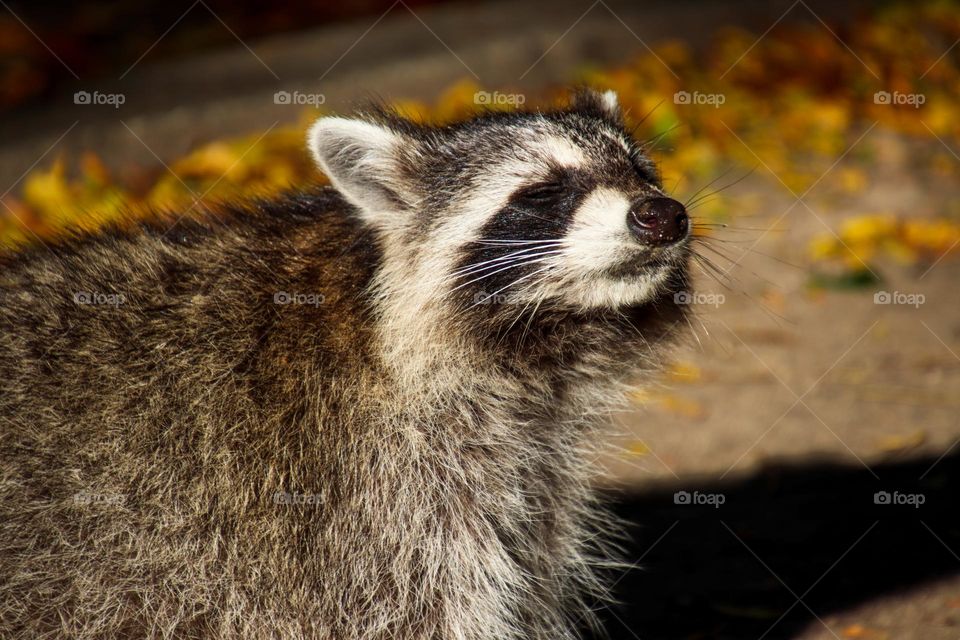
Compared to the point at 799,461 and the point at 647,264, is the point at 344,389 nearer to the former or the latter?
the point at 647,264

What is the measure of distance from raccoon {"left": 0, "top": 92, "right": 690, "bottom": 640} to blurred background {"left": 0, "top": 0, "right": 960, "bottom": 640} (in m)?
0.58

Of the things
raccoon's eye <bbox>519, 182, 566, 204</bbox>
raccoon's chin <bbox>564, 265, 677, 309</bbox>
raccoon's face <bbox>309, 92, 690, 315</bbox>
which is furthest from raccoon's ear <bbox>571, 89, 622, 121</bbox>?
raccoon's chin <bbox>564, 265, 677, 309</bbox>

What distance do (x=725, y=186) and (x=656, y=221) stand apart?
4.60 meters

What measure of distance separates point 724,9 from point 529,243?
866 centimetres

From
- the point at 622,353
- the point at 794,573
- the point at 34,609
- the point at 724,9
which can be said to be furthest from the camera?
the point at 724,9

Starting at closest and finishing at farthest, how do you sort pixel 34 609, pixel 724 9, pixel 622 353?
pixel 34 609, pixel 622 353, pixel 724 9

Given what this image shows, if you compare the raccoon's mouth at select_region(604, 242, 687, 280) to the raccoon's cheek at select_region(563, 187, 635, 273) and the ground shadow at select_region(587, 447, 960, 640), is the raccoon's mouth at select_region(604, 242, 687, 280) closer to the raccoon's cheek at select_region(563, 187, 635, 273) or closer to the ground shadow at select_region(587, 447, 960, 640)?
the raccoon's cheek at select_region(563, 187, 635, 273)

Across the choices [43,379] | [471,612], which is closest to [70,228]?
[43,379]

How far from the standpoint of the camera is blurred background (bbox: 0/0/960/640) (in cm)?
563

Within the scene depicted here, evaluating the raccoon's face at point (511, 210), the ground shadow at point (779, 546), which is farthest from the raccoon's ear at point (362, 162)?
the ground shadow at point (779, 546)

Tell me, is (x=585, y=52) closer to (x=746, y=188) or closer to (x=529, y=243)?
(x=746, y=188)

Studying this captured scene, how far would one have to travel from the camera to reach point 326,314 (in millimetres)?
4410

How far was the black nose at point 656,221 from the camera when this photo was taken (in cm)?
409

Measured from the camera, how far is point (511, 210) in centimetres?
439
